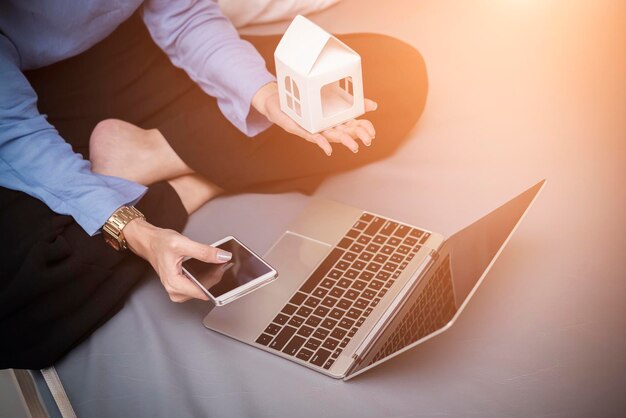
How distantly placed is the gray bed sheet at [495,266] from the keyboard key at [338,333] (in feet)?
0.20

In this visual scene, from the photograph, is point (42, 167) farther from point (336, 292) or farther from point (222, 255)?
point (336, 292)

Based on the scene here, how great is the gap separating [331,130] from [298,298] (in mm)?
259

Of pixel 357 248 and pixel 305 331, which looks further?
pixel 357 248

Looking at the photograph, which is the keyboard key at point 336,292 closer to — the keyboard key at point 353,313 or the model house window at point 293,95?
the keyboard key at point 353,313

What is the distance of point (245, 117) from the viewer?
1344mm

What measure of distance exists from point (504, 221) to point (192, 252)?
444 mm

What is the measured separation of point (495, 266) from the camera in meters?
1.19

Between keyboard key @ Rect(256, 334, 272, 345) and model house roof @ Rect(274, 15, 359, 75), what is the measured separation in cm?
38

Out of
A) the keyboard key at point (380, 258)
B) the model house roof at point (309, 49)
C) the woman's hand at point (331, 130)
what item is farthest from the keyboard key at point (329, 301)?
the model house roof at point (309, 49)

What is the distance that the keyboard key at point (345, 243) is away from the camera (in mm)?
1230

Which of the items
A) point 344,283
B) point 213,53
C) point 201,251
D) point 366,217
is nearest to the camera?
point 201,251

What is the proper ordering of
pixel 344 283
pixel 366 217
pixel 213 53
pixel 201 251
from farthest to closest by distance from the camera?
pixel 213 53 < pixel 366 217 < pixel 344 283 < pixel 201 251

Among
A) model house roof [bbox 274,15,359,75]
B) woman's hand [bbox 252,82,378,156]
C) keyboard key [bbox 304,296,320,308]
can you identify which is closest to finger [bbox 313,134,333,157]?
woman's hand [bbox 252,82,378,156]

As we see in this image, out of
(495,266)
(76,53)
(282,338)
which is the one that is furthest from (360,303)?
(76,53)
